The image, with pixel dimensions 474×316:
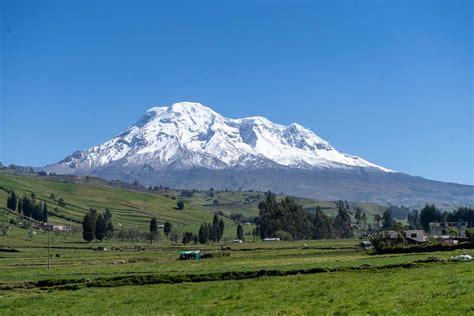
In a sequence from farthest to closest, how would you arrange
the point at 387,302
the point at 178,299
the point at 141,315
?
the point at 178,299, the point at 141,315, the point at 387,302

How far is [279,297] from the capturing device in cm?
3997

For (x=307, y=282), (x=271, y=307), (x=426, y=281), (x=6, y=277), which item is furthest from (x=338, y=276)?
(x=6, y=277)

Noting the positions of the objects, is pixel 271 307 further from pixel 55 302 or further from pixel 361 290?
pixel 55 302

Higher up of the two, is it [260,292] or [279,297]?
[279,297]

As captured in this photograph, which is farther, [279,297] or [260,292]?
[260,292]

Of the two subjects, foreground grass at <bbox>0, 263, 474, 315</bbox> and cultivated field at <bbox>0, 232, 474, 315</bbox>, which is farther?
cultivated field at <bbox>0, 232, 474, 315</bbox>

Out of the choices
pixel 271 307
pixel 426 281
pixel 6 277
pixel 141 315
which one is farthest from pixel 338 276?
pixel 6 277

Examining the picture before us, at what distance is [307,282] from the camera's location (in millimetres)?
48156

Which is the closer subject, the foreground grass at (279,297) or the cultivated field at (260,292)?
the foreground grass at (279,297)

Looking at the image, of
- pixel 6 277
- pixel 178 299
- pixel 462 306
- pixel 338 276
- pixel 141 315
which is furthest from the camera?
pixel 6 277

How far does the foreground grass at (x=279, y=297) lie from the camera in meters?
31.0

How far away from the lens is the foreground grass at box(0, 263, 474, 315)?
31.0m

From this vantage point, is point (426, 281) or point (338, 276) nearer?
point (426, 281)

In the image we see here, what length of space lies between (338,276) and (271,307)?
18194 millimetres
